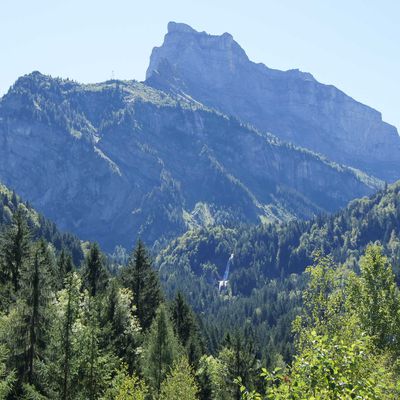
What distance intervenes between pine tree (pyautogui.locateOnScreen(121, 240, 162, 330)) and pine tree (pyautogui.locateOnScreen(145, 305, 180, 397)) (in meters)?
20.1

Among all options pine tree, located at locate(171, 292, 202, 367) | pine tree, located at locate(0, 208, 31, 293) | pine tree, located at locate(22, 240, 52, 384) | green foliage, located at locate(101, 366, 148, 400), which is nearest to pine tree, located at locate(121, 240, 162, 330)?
pine tree, located at locate(171, 292, 202, 367)

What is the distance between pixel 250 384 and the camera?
2813 inches

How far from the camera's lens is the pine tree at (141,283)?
251 ft

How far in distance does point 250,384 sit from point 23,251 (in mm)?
32332

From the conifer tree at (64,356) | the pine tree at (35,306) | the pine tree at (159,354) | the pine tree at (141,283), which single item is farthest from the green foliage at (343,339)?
the pine tree at (141,283)

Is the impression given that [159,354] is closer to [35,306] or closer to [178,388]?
[178,388]

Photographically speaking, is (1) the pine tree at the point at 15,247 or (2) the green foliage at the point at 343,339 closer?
(2) the green foliage at the point at 343,339

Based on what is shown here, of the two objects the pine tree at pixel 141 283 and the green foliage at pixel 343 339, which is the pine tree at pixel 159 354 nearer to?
the green foliage at pixel 343 339

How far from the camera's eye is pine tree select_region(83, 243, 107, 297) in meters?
76.1

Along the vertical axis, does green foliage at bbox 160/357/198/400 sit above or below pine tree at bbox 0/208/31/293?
below

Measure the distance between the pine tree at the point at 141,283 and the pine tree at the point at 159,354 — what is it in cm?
2014

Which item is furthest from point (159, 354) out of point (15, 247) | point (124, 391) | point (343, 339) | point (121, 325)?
point (343, 339)

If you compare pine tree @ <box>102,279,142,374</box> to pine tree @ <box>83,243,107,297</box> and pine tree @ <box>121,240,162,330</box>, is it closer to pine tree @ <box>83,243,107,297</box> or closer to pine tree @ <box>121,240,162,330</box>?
pine tree @ <box>121,240,162,330</box>

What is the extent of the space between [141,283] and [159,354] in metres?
23.4
